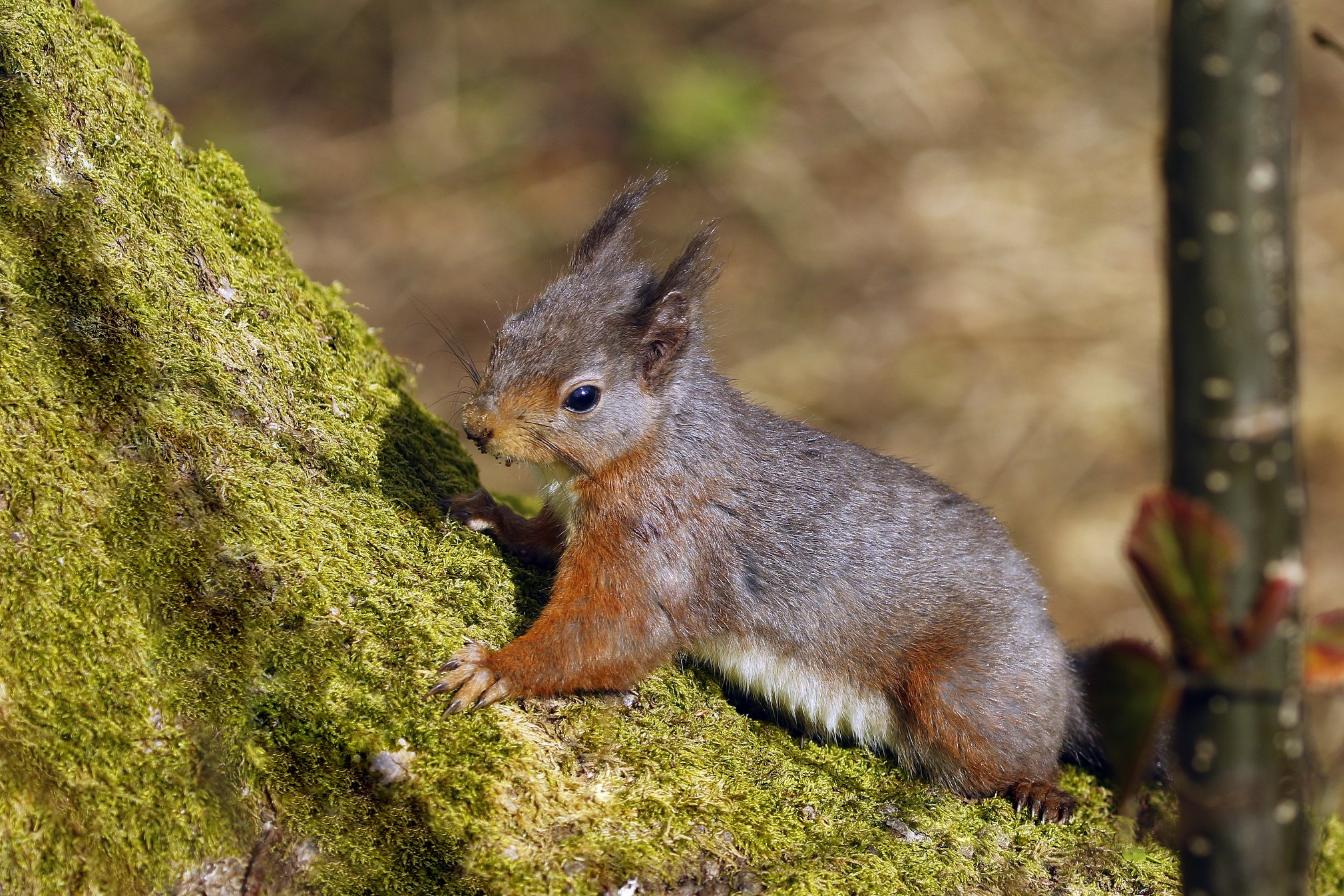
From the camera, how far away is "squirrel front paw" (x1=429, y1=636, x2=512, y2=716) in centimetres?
290

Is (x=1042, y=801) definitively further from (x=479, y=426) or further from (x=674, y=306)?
(x=479, y=426)

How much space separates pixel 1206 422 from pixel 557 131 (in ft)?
33.5

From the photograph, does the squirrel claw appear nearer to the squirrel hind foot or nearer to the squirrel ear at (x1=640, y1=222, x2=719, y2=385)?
the squirrel hind foot

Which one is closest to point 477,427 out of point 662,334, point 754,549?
point 662,334

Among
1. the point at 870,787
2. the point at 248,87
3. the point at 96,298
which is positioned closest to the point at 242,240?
the point at 96,298

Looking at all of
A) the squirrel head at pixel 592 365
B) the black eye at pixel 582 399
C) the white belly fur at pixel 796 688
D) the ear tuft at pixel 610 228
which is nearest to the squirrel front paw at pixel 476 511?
the squirrel head at pixel 592 365

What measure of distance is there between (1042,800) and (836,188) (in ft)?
24.2

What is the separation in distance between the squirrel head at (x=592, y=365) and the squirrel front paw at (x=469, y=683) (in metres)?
0.88

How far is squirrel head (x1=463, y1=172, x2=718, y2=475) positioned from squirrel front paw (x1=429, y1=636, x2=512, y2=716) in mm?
876

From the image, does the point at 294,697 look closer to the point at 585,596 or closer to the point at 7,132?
the point at 585,596

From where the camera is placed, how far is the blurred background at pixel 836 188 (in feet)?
27.4

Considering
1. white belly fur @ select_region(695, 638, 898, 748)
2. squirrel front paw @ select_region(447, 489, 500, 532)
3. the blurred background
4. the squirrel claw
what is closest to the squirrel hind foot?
the squirrel claw

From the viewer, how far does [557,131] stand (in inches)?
423

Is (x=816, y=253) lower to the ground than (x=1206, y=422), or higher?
higher
